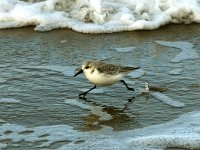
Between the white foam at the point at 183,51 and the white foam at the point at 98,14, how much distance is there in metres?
0.72

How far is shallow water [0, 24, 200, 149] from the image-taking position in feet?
18.2

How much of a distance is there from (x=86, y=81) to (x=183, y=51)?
1.58m

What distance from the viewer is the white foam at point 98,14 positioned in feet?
27.8

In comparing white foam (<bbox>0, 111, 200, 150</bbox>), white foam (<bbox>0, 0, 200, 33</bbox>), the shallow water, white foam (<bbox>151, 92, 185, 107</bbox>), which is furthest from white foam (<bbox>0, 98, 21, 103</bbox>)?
white foam (<bbox>0, 0, 200, 33</bbox>)

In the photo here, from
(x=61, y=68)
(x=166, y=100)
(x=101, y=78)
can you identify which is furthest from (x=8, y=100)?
(x=166, y=100)

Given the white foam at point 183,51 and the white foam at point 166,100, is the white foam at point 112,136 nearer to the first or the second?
the white foam at point 166,100

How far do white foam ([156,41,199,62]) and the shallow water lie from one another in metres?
0.05

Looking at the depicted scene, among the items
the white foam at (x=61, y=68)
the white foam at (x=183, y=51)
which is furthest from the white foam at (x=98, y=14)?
the white foam at (x=61, y=68)

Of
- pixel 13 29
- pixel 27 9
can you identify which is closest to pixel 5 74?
pixel 13 29

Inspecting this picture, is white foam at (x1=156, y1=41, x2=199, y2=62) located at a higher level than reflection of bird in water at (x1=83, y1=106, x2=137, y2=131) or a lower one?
higher

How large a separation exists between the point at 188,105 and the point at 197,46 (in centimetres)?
205

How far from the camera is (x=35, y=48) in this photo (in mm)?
7562

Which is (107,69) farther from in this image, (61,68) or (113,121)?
(61,68)

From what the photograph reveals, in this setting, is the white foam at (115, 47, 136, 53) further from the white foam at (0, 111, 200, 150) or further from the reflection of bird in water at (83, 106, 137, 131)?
the white foam at (0, 111, 200, 150)
